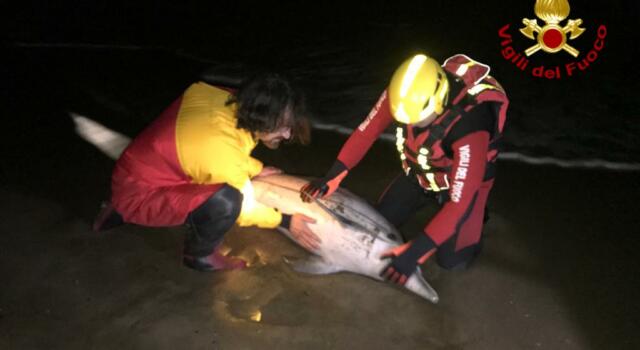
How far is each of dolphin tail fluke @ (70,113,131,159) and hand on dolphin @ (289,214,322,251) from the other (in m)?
2.03

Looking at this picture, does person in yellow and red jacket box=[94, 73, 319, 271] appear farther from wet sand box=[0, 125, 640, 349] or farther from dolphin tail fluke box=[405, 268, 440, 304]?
dolphin tail fluke box=[405, 268, 440, 304]

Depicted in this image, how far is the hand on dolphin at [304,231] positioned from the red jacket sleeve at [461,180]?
75cm

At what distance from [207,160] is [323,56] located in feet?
18.5

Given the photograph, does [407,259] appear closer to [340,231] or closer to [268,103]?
[340,231]

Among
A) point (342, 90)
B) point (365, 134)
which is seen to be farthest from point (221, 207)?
point (342, 90)

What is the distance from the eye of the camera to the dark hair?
2.70 metres

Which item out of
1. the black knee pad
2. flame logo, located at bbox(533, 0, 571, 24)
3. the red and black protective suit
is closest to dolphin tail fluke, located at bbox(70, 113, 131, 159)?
the black knee pad

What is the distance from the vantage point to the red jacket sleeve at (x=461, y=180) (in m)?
2.63

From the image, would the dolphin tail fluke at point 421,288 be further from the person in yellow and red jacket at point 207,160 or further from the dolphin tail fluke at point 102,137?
the dolphin tail fluke at point 102,137

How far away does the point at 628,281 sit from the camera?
3.11 metres

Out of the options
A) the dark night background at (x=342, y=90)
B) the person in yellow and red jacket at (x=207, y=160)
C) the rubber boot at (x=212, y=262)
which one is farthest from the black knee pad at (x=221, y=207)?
the dark night background at (x=342, y=90)

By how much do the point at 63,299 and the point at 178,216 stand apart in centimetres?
82

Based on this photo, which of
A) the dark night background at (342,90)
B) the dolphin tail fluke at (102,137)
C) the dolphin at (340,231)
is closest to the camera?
the dolphin at (340,231)

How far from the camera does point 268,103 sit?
2.70 m
